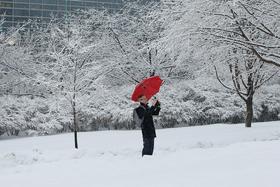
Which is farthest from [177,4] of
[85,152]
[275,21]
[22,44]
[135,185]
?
[22,44]

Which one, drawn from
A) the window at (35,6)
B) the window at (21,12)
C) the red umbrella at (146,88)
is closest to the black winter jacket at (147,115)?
the red umbrella at (146,88)

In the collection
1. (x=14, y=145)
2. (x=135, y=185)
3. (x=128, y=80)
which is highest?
(x=128, y=80)

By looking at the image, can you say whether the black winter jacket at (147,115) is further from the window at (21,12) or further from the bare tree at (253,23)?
the window at (21,12)

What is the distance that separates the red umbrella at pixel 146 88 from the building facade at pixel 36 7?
56.9m

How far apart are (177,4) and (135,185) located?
9906mm

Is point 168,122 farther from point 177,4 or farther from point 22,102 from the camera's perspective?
point 177,4

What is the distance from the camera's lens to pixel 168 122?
959 inches

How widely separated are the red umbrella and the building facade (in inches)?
2240

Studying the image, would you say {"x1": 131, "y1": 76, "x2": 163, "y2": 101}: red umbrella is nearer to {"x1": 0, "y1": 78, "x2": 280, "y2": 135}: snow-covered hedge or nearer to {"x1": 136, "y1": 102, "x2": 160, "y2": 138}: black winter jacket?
{"x1": 136, "y1": 102, "x2": 160, "y2": 138}: black winter jacket

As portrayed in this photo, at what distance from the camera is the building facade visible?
65562mm

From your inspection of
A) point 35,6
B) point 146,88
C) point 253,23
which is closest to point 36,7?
point 35,6

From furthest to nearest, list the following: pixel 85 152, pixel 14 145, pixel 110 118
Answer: pixel 110 118 < pixel 14 145 < pixel 85 152

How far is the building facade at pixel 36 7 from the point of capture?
6556 centimetres

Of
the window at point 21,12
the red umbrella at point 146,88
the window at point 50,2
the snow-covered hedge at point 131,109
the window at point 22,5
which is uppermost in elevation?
the window at point 50,2
